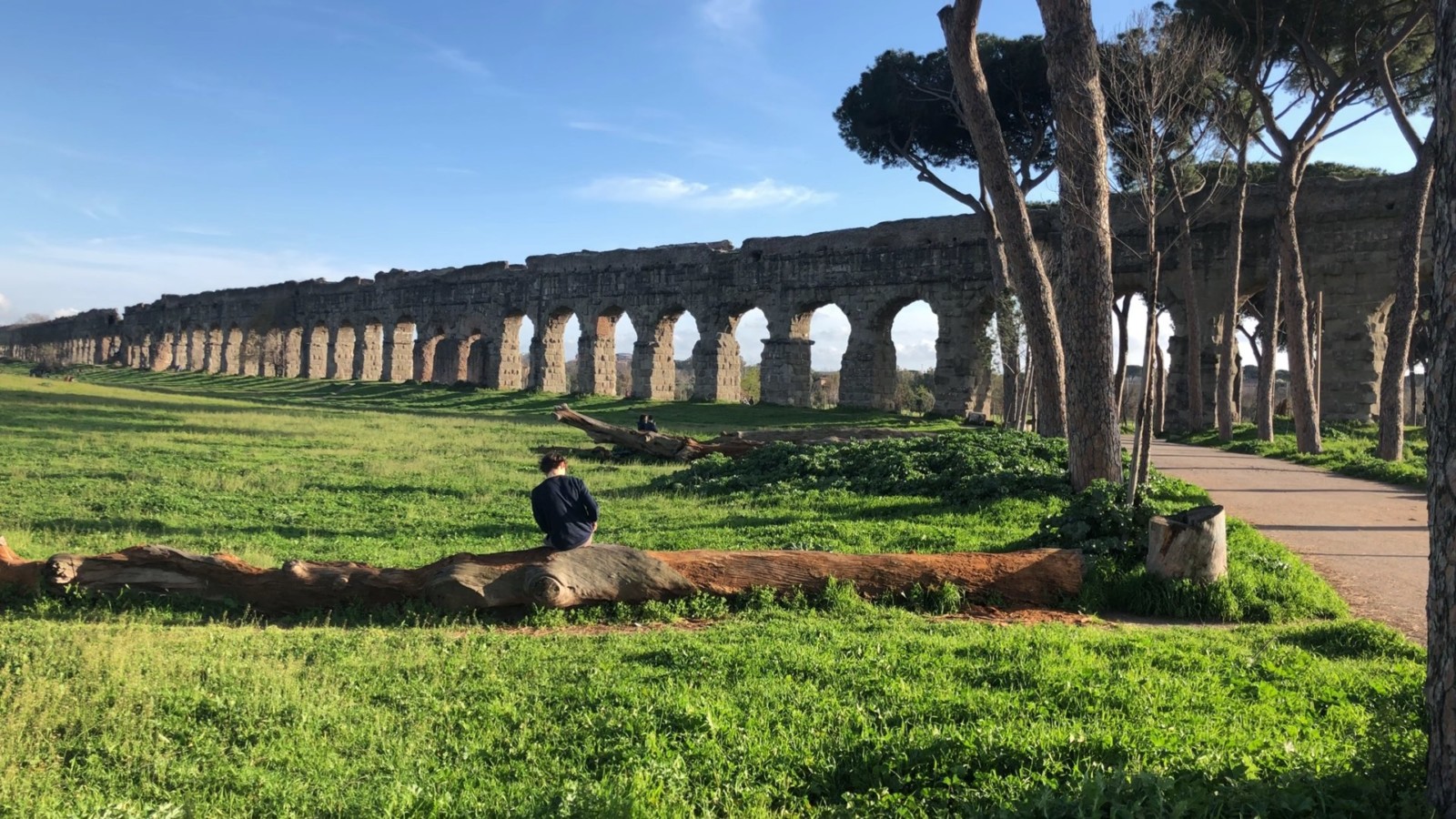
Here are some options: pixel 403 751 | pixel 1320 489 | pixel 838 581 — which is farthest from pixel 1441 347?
pixel 1320 489

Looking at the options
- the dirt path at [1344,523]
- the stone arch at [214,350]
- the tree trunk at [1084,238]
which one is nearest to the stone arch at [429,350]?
the stone arch at [214,350]

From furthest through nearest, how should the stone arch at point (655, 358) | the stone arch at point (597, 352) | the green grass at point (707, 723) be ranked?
the stone arch at point (597, 352)
the stone arch at point (655, 358)
the green grass at point (707, 723)

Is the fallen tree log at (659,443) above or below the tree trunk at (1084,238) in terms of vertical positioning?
below

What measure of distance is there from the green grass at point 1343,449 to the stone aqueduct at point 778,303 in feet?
5.29

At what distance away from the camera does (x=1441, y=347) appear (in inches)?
102


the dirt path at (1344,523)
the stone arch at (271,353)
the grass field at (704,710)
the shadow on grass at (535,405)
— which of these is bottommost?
the grass field at (704,710)

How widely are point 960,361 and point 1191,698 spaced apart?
22.9 m

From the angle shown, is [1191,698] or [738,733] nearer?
[738,733]

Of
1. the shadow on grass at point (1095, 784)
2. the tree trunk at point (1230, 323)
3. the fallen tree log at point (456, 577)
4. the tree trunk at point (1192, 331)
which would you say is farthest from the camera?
the tree trunk at point (1192, 331)

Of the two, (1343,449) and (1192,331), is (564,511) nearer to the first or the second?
(1343,449)

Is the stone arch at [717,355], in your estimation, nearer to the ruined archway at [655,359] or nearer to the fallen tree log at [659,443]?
the ruined archway at [655,359]

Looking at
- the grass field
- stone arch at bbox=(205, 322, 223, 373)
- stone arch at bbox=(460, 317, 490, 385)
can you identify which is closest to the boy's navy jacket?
the grass field

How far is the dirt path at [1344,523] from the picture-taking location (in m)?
6.62

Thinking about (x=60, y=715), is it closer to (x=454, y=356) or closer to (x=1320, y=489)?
(x=1320, y=489)
